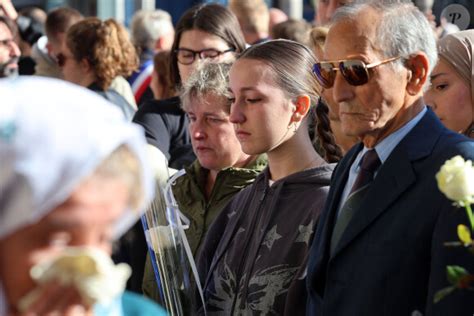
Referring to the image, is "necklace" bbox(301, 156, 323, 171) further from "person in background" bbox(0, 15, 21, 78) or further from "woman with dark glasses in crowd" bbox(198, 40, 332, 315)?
"person in background" bbox(0, 15, 21, 78)

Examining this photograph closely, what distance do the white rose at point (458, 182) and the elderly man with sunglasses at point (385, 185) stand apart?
594mm

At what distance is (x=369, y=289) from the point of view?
3.20m

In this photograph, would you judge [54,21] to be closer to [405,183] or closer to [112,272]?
[405,183]

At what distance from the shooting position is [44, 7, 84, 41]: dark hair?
9.05m

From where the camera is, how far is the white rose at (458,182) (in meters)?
2.43

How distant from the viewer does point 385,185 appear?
10.7 ft

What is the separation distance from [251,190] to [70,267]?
8.50 ft

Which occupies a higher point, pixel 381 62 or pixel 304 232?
pixel 381 62

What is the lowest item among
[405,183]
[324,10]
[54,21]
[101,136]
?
[54,21]

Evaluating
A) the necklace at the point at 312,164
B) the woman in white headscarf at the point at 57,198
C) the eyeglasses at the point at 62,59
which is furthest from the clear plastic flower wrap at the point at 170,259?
the eyeglasses at the point at 62,59

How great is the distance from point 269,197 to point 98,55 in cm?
353

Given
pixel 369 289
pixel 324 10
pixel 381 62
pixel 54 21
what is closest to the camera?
pixel 369 289

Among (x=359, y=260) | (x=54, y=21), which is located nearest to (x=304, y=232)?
(x=359, y=260)

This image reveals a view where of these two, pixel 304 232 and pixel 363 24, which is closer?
pixel 363 24
